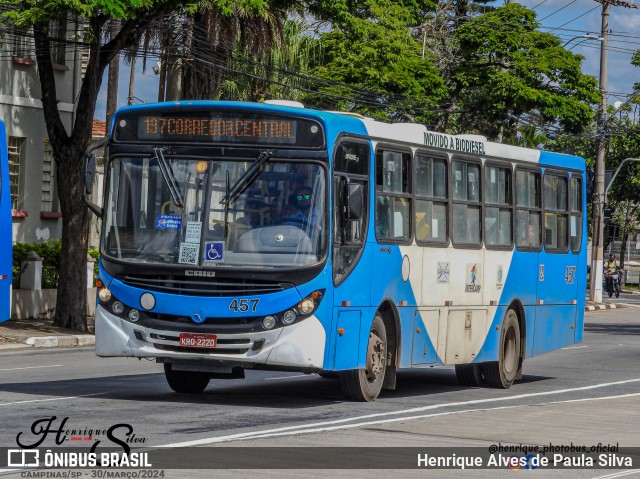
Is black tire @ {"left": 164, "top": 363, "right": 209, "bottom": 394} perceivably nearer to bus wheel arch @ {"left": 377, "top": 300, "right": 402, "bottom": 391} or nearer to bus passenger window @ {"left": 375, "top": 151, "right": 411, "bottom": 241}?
bus wheel arch @ {"left": 377, "top": 300, "right": 402, "bottom": 391}

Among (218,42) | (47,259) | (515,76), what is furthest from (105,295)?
(515,76)

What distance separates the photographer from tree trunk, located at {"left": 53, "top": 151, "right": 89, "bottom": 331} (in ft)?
92.1

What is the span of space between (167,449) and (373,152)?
587 centimetres

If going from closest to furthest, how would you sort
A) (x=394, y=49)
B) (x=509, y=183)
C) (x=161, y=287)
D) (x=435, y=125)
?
(x=161, y=287) < (x=509, y=183) < (x=394, y=49) < (x=435, y=125)

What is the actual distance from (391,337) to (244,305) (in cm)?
254

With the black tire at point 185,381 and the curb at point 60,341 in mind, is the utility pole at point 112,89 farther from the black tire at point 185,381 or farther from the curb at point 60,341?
the black tire at point 185,381

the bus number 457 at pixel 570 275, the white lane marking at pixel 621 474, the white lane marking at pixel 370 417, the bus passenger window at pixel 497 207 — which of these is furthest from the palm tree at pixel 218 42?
the white lane marking at pixel 621 474

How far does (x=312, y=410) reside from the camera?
1444cm

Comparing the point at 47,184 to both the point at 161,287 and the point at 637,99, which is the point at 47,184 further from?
the point at 637,99

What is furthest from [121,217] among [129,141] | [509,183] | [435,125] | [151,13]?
[435,125]

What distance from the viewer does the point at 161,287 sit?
14.3 metres

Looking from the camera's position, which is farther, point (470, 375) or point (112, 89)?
point (112, 89)

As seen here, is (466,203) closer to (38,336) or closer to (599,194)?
(38,336)

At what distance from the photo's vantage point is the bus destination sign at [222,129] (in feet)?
47.4
